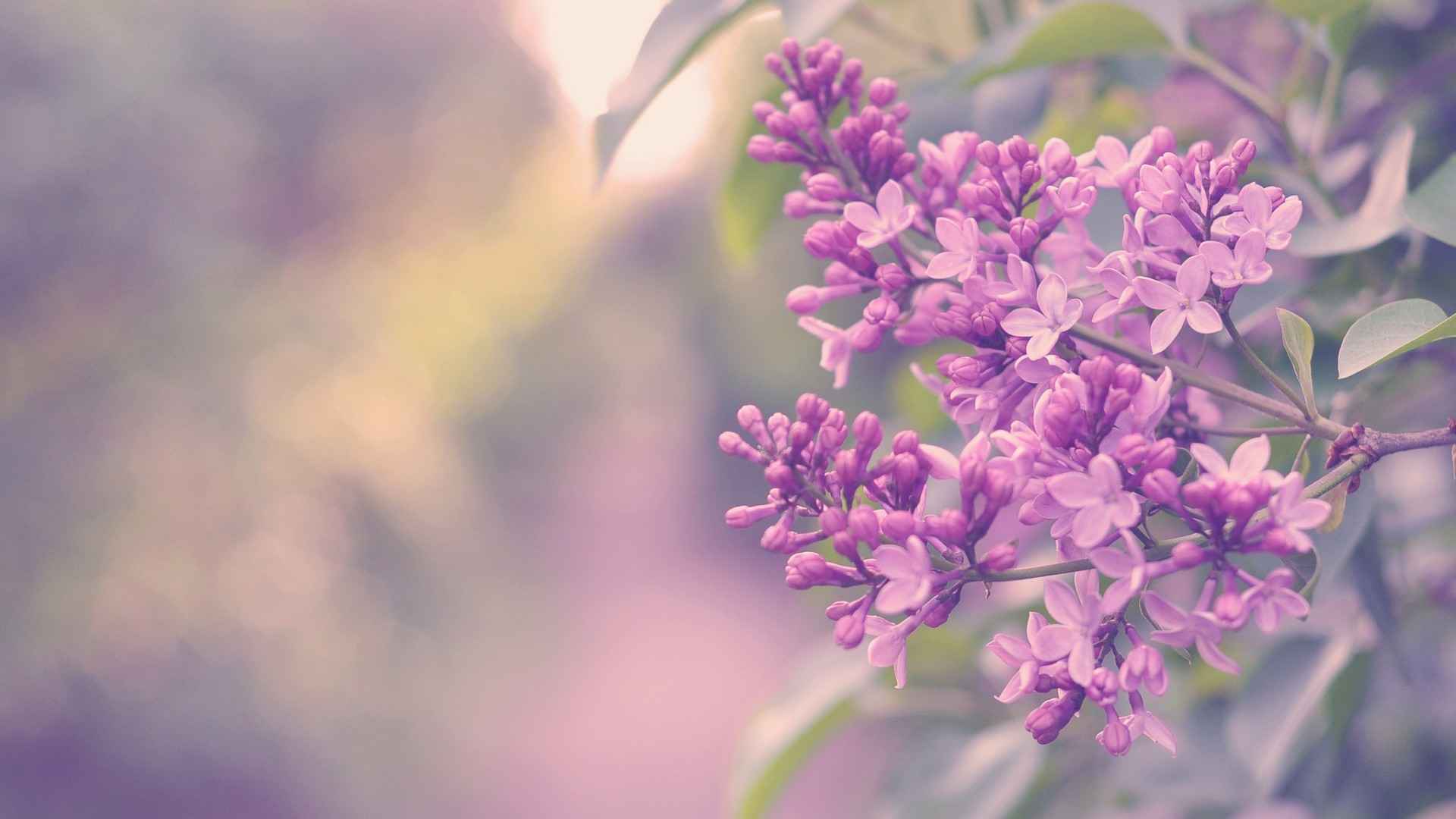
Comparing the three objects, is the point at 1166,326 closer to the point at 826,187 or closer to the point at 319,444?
the point at 826,187

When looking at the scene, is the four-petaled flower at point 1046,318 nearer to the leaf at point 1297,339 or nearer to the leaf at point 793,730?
the leaf at point 1297,339

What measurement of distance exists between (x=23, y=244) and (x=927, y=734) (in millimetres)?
3161

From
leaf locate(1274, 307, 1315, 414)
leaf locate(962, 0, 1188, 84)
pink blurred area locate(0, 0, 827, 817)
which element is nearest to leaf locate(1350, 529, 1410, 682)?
leaf locate(1274, 307, 1315, 414)

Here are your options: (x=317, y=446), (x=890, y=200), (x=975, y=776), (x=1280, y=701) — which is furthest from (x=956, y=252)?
(x=317, y=446)

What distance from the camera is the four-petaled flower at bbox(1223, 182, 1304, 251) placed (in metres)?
0.42

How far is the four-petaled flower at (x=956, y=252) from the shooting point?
1.43 feet

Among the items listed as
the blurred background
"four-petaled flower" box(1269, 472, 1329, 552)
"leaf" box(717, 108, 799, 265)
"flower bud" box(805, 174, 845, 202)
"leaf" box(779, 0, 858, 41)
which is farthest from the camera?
the blurred background

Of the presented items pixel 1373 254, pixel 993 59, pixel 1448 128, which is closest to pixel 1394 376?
pixel 1373 254

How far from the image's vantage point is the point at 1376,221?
1.92 feet

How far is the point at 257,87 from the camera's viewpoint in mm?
4039

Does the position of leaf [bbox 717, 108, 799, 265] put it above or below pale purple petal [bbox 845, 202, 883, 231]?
above

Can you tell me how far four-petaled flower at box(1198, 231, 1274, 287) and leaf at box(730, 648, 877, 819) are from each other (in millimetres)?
531

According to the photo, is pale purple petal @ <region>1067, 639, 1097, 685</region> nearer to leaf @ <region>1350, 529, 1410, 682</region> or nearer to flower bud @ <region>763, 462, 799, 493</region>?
flower bud @ <region>763, 462, 799, 493</region>

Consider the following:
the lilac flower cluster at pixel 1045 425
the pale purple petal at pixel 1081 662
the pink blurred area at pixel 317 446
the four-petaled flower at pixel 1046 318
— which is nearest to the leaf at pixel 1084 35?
the lilac flower cluster at pixel 1045 425
